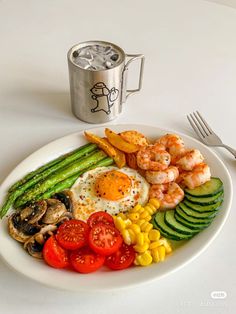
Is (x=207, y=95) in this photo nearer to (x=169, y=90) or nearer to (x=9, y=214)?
(x=169, y=90)

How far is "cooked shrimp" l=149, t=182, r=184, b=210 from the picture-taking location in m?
2.19

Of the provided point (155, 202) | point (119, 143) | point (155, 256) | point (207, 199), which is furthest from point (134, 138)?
point (155, 256)

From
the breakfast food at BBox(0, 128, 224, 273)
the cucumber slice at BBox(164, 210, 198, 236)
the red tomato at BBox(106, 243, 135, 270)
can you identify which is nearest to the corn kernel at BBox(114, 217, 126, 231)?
the breakfast food at BBox(0, 128, 224, 273)

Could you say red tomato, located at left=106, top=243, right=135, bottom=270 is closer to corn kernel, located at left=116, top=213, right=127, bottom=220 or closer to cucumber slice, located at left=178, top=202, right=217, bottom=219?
corn kernel, located at left=116, top=213, right=127, bottom=220

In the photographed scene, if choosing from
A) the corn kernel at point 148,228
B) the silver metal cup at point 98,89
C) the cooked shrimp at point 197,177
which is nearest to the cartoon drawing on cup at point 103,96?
the silver metal cup at point 98,89

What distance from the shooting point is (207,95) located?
306 centimetres

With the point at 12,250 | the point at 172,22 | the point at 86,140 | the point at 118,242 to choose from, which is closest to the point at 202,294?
the point at 118,242

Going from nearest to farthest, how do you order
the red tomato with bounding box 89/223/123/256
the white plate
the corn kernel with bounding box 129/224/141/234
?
the white plate → the red tomato with bounding box 89/223/123/256 → the corn kernel with bounding box 129/224/141/234

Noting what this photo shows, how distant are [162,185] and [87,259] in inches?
25.2

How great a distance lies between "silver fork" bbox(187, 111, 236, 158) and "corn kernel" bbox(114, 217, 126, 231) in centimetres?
89

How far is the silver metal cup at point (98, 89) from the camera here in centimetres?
254

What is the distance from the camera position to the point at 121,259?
1907 mm

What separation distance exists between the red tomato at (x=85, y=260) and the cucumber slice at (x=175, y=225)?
0.38 metres

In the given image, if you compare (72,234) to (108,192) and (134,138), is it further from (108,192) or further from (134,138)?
(134,138)
